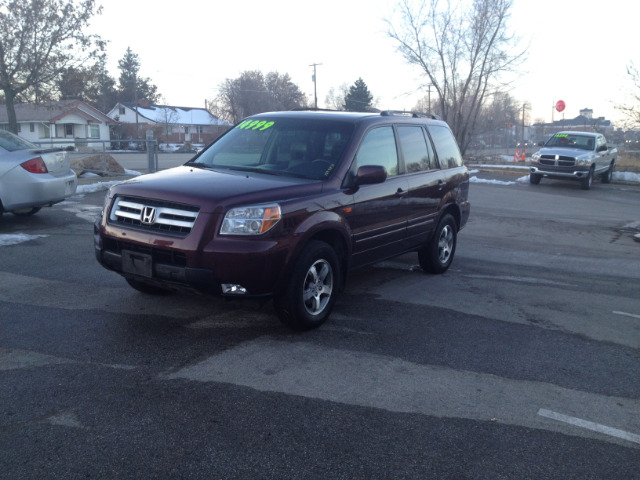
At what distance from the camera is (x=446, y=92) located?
110 feet

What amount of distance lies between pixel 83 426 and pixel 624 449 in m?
3.16

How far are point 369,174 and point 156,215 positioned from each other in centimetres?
193

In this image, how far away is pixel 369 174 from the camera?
5.52 metres

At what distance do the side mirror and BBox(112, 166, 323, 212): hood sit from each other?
402 millimetres

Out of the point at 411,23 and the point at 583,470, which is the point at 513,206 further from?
the point at 411,23

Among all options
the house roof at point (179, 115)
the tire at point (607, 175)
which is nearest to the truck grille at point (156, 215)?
the tire at point (607, 175)

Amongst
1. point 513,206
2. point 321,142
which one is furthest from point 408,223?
point 513,206

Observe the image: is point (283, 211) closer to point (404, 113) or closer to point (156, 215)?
point (156, 215)

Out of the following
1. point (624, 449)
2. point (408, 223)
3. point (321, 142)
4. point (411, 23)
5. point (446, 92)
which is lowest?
point (624, 449)

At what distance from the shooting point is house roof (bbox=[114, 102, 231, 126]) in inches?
3022

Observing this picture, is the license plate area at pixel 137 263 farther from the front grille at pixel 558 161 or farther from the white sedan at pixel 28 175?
the front grille at pixel 558 161

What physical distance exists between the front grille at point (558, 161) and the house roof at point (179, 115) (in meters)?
58.9

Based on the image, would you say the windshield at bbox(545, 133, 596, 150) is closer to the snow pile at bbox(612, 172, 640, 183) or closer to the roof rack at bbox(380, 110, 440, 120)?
the snow pile at bbox(612, 172, 640, 183)

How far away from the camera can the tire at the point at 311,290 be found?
496cm
